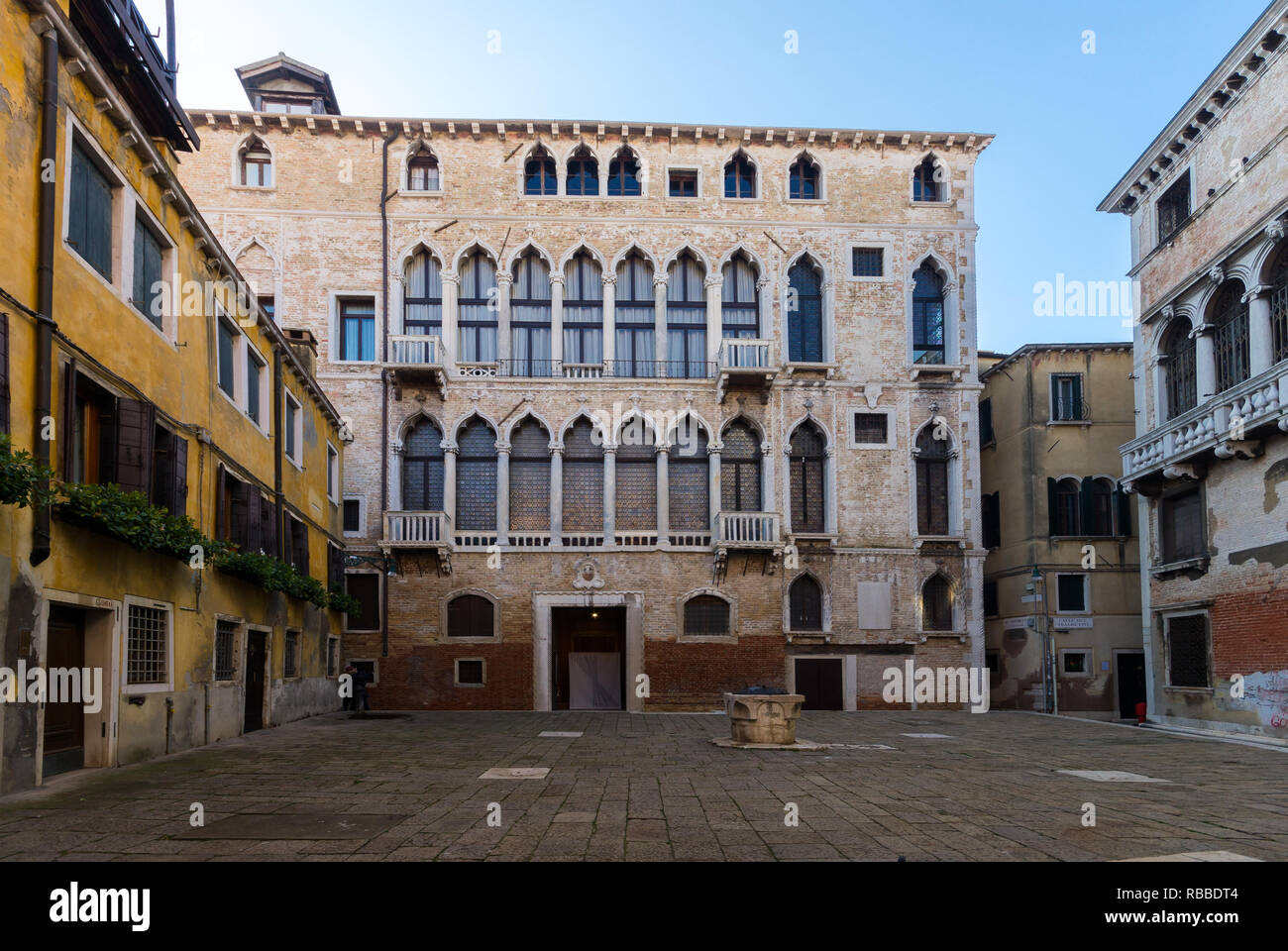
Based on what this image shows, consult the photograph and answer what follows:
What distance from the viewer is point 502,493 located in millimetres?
29797

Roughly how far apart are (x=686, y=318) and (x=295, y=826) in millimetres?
24187

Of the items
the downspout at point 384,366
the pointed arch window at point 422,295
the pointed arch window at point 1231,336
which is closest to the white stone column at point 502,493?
the downspout at point 384,366

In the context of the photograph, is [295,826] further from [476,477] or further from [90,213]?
[476,477]

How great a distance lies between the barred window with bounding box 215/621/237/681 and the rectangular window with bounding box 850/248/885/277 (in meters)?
20.7

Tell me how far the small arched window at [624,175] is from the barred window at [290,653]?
16120mm

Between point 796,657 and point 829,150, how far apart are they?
15.0 m

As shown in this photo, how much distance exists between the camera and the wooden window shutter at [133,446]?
41.7ft

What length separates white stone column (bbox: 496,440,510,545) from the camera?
2964cm

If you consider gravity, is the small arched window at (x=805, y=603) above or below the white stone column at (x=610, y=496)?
below

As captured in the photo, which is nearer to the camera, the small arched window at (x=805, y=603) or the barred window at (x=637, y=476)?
A: the small arched window at (x=805, y=603)

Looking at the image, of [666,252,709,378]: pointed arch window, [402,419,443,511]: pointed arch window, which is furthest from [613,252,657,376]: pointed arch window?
[402,419,443,511]: pointed arch window

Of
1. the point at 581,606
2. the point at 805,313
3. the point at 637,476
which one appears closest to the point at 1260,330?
the point at 805,313

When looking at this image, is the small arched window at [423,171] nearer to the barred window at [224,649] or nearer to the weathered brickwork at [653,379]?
the weathered brickwork at [653,379]

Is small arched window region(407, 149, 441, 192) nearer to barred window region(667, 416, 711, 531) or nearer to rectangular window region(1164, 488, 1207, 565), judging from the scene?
barred window region(667, 416, 711, 531)
